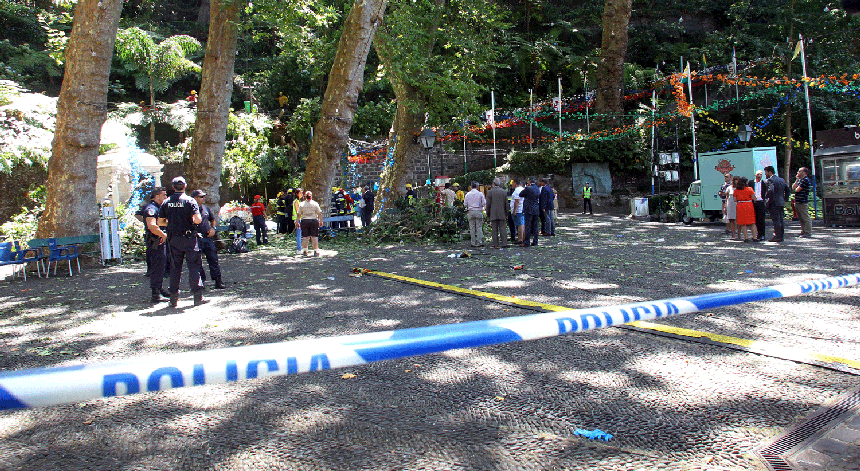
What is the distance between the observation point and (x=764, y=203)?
14.3m

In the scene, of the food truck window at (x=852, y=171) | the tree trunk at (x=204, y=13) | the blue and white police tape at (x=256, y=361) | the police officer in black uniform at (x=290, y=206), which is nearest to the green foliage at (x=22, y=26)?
the tree trunk at (x=204, y=13)

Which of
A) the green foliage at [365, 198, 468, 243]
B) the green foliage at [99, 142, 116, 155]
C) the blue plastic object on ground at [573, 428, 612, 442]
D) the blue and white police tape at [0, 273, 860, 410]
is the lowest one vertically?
the blue plastic object on ground at [573, 428, 612, 442]

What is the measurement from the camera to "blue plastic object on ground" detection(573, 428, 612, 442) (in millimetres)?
3537

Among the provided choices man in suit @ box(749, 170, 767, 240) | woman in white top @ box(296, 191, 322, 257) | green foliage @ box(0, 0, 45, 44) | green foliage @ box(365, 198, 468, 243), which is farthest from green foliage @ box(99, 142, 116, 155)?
man in suit @ box(749, 170, 767, 240)

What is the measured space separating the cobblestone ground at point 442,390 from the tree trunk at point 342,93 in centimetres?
873

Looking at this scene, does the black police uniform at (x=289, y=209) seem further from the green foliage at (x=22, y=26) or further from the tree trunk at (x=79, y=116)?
the green foliage at (x=22, y=26)

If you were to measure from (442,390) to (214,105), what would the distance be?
13623 mm

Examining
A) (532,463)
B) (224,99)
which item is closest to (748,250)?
(532,463)

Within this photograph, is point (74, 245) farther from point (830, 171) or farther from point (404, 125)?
point (830, 171)

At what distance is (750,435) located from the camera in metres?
3.54

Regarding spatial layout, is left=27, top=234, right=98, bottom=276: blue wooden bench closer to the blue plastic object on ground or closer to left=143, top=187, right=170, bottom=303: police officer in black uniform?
left=143, top=187, right=170, bottom=303: police officer in black uniform

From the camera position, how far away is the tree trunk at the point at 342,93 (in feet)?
55.7

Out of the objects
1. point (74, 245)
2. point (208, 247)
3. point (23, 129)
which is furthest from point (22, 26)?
point (208, 247)

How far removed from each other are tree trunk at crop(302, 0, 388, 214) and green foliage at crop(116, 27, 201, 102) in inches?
536
